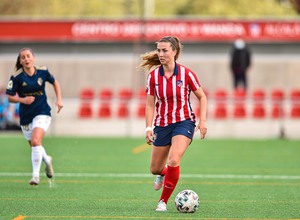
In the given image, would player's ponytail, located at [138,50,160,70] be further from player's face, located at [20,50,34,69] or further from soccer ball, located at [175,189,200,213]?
player's face, located at [20,50,34,69]

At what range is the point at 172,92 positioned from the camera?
11.6m

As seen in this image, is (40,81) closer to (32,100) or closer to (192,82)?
(32,100)

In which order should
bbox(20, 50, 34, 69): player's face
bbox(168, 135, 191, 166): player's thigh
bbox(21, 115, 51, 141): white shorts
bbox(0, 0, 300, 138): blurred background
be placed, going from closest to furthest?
1. bbox(168, 135, 191, 166): player's thigh
2. bbox(20, 50, 34, 69): player's face
3. bbox(21, 115, 51, 141): white shorts
4. bbox(0, 0, 300, 138): blurred background

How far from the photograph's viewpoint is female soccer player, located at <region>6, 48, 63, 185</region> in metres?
14.3

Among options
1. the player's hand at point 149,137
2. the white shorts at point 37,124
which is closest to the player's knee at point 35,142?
the white shorts at point 37,124

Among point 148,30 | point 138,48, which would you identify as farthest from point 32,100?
point 148,30

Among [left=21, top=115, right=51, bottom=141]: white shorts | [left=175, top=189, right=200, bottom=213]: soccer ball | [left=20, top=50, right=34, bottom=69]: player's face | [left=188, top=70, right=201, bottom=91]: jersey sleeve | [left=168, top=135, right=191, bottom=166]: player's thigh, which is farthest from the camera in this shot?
[left=21, top=115, right=51, bottom=141]: white shorts

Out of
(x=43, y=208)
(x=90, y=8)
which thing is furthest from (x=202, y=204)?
(x=90, y=8)

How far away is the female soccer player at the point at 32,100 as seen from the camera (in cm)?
1431

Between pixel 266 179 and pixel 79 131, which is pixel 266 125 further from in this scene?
pixel 266 179

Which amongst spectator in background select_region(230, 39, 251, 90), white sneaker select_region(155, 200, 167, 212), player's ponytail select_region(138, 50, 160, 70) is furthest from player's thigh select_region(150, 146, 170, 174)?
spectator in background select_region(230, 39, 251, 90)

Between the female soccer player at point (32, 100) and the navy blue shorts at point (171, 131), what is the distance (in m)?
3.07

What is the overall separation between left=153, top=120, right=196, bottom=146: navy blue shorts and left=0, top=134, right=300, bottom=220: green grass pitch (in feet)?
2.62

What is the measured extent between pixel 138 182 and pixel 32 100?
2.25m
